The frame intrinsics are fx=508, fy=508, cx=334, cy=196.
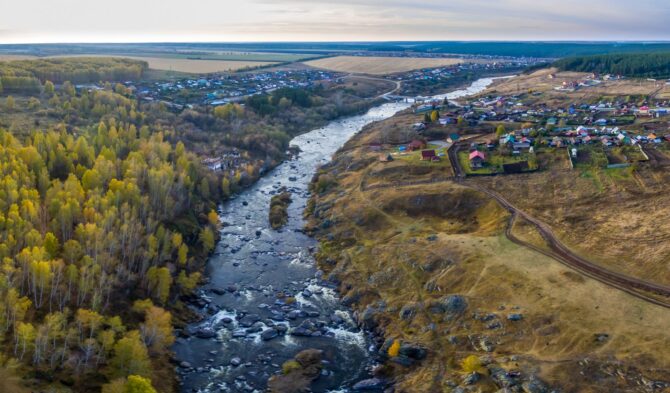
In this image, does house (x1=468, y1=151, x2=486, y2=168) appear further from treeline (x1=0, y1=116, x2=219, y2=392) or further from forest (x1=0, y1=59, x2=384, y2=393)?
treeline (x1=0, y1=116, x2=219, y2=392)

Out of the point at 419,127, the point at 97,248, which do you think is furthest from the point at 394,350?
the point at 419,127

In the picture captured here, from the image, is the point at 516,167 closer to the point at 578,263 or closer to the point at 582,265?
the point at 578,263

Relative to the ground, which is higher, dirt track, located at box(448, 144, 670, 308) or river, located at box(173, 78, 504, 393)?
dirt track, located at box(448, 144, 670, 308)

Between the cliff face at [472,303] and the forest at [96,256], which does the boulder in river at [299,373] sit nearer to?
the cliff face at [472,303]

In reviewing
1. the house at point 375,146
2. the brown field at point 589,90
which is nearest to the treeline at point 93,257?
the house at point 375,146

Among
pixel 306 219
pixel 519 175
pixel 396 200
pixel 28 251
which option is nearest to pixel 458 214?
pixel 396 200

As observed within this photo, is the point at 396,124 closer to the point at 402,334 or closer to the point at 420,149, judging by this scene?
the point at 420,149

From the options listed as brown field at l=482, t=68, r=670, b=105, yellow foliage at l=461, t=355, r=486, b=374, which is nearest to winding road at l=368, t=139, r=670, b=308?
yellow foliage at l=461, t=355, r=486, b=374
